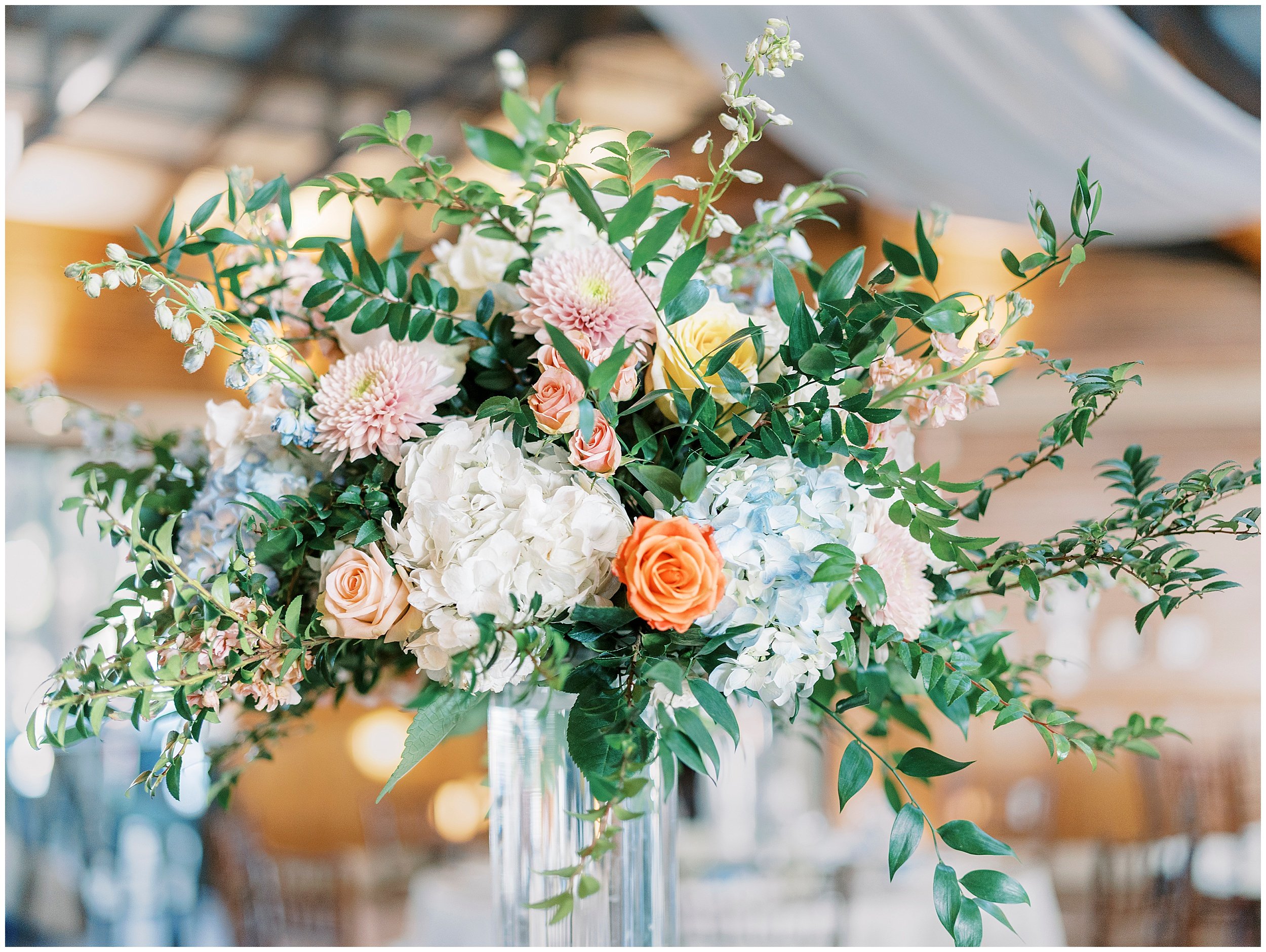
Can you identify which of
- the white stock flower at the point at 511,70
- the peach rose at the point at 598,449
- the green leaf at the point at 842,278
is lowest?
the peach rose at the point at 598,449

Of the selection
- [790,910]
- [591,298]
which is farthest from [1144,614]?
[790,910]

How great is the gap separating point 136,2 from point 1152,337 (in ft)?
11.2

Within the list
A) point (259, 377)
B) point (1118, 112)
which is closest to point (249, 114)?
point (1118, 112)

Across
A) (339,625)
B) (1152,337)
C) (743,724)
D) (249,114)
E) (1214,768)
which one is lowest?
(1214,768)

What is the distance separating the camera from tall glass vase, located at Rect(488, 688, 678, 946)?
22.7 inches

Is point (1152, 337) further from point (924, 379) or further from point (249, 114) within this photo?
point (249, 114)

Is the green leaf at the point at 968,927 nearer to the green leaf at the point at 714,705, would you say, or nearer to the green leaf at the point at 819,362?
the green leaf at the point at 714,705

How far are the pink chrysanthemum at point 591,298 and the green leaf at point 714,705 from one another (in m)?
0.21

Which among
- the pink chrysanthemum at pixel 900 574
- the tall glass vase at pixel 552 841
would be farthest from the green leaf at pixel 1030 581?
the tall glass vase at pixel 552 841

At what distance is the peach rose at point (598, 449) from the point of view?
0.48m

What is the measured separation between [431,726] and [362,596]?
88 mm

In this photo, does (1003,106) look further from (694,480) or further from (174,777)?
(174,777)

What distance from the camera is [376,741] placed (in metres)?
3.27

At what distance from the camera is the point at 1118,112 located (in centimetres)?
174
